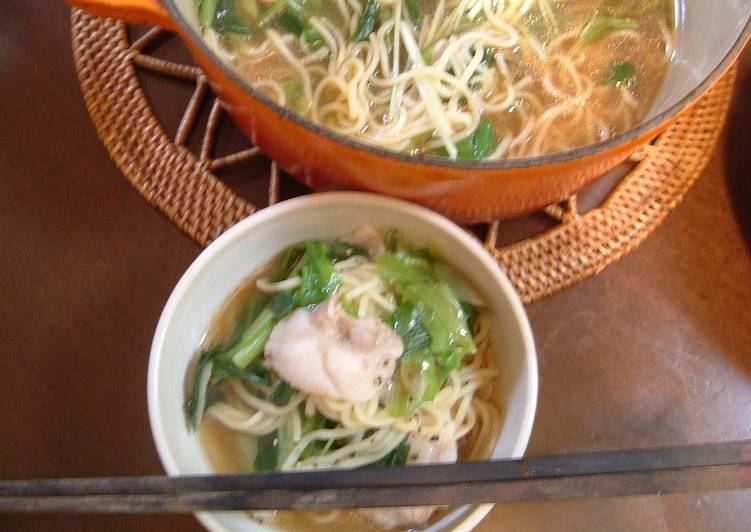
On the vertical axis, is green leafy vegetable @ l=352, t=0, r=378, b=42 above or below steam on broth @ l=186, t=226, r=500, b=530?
above

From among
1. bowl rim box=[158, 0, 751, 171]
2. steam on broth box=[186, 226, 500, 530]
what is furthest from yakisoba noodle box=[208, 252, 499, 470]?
bowl rim box=[158, 0, 751, 171]

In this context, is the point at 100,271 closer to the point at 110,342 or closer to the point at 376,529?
the point at 110,342

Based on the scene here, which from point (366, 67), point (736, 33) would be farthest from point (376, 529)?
point (736, 33)

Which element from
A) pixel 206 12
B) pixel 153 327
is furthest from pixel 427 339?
pixel 206 12

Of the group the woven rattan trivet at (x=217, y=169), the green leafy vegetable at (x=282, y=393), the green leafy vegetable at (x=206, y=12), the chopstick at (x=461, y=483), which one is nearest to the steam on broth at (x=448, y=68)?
the green leafy vegetable at (x=206, y=12)

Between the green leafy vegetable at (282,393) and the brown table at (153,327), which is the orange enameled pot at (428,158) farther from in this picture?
the green leafy vegetable at (282,393)

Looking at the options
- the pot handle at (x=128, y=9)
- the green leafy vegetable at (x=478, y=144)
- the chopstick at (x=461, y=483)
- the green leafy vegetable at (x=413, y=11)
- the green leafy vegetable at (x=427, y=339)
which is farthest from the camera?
the green leafy vegetable at (x=413, y=11)

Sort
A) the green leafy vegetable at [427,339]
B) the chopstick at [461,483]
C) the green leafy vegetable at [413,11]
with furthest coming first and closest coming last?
the green leafy vegetable at [413,11] < the green leafy vegetable at [427,339] < the chopstick at [461,483]

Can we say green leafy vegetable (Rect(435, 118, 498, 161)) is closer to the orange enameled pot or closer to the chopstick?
the orange enameled pot
